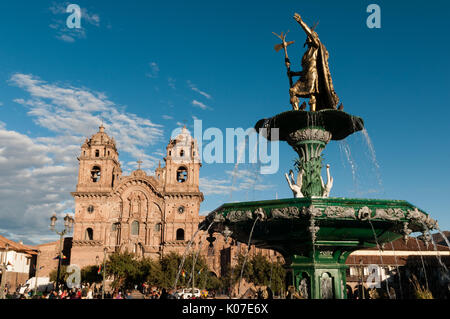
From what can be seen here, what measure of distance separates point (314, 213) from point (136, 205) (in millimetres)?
43060

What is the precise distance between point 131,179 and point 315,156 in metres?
41.6

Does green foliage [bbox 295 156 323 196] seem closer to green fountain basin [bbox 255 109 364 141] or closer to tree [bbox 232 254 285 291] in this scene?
green fountain basin [bbox 255 109 364 141]

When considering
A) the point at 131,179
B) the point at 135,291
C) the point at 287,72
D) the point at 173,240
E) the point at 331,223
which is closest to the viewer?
the point at 331,223

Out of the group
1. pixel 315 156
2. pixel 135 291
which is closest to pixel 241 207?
pixel 315 156

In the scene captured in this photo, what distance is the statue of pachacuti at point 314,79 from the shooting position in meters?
8.87

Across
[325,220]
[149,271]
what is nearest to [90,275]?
[149,271]

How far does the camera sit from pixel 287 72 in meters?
9.52

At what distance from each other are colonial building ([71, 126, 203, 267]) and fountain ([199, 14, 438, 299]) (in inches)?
1473

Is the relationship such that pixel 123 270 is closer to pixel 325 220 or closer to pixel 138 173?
pixel 138 173

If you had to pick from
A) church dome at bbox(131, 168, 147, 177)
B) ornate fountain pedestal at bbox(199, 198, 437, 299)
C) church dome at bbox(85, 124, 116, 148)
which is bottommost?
ornate fountain pedestal at bbox(199, 198, 437, 299)

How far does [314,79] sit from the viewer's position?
8.96 meters

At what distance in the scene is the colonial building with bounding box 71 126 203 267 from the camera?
1800 inches

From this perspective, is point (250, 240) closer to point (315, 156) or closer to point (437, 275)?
point (315, 156)

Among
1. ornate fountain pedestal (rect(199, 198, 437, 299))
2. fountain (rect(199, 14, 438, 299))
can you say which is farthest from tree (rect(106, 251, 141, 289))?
ornate fountain pedestal (rect(199, 198, 437, 299))
